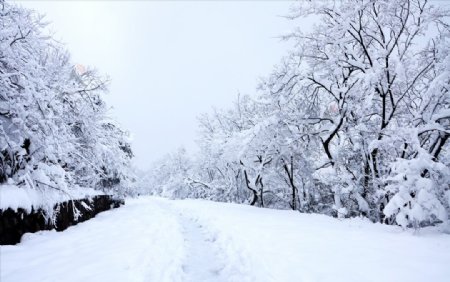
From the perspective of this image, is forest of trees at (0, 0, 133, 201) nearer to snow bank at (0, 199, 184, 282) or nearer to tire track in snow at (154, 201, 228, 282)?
snow bank at (0, 199, 184, 282)

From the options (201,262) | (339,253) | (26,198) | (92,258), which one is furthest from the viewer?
(26,198)

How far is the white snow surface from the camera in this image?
5617 mm

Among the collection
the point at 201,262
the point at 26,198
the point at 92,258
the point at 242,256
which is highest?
the point at 26,198

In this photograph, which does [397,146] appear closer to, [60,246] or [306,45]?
[306,45]

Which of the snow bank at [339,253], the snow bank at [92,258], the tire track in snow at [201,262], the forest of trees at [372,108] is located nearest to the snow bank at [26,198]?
the snow bank at [92,258]

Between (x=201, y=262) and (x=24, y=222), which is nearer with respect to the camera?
(x=201, y=262)

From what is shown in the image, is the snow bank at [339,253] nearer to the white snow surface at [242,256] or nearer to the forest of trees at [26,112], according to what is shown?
the white snow surface at [242,256]

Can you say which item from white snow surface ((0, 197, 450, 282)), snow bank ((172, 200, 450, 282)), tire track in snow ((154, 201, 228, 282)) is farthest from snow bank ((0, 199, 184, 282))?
snow bank ((172, 200, 450, 282))

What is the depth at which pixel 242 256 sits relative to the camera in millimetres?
7266

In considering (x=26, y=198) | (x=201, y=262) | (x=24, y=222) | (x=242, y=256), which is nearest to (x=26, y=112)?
(x=26, y=198)

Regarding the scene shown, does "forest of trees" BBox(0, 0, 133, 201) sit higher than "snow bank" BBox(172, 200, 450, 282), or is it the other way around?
"forest of trees" BBox(0, 0, 133, 201)

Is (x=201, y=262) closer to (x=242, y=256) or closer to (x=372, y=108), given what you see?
(x=242, y=256)

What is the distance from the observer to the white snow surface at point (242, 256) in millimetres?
5617

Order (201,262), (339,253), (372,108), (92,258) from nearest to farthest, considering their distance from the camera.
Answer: (339,253) → (92,258) → (201,262) → (372,108)
